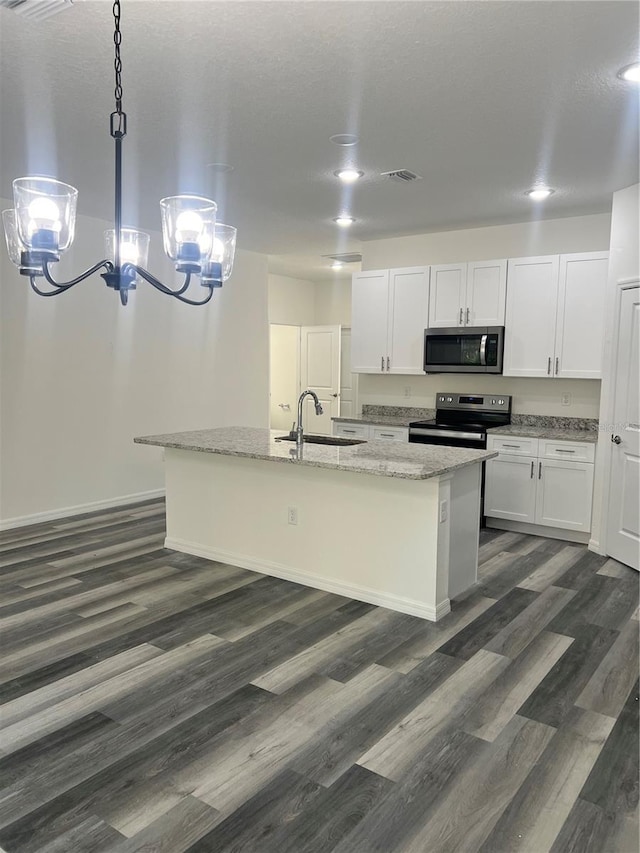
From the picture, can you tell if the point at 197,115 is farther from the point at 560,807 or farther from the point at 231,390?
the point at 231,390

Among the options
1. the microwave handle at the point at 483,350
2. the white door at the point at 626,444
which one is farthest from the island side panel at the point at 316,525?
the microwave handle at the point at 483,350

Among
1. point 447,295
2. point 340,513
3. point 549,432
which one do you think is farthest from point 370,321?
point 340,513

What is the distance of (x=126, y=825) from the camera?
75.6 inches

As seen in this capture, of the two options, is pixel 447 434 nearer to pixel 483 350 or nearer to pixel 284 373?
pixel 483 350

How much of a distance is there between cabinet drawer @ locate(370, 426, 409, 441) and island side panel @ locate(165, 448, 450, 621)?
1.90 metres

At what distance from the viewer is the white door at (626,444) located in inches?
169

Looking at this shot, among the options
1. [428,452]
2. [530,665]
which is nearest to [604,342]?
[428,452]

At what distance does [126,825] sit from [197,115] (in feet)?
10.2

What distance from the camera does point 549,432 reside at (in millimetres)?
5168

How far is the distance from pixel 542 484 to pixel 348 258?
12.4ft

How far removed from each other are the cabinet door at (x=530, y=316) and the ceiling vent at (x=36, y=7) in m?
4.06

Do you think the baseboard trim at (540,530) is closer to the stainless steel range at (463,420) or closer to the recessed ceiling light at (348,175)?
the stainless steel range at (463,420)

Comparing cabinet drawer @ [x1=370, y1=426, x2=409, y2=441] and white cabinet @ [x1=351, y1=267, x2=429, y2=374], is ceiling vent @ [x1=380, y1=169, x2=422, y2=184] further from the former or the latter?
cabinet drawer @ [x1=370, y1=426, x2=409, y2=441]

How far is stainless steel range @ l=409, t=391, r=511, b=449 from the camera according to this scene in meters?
5.36
